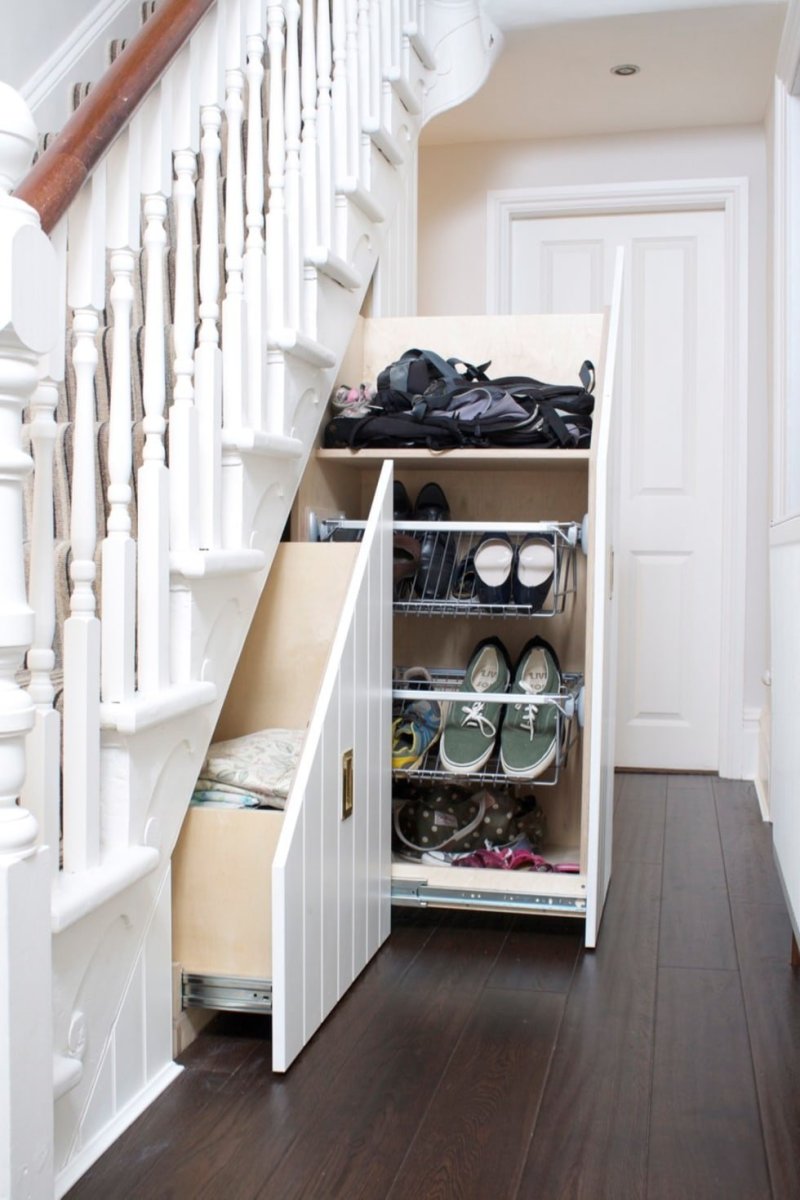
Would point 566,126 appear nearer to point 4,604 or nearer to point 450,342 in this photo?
point 450,342

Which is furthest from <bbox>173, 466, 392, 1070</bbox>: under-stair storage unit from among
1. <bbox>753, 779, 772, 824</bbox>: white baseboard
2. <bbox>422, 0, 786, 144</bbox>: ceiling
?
<bbox>422, 0, 786, 144</bbox>: ceiling

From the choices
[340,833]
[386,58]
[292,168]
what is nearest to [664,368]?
[386,58]

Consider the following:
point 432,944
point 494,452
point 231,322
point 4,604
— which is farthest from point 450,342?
point 4,604

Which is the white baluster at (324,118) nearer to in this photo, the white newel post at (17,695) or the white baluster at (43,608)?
the white baluster at (43,608)

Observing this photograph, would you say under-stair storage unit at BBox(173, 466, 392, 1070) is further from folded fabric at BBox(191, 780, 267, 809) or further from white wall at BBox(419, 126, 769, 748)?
white wall at BBox(419, 126, 769, 748)

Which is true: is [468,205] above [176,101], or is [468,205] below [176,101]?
above

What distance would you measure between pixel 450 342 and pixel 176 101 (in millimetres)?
1176

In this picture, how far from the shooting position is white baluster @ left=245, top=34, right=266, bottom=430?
2.07 metres

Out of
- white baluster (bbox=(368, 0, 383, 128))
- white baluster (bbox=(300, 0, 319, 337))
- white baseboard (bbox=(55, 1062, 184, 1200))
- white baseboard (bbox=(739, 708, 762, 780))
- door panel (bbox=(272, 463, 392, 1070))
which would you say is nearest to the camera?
white baseboard (bbox=(55, 1062, 184, 1200))

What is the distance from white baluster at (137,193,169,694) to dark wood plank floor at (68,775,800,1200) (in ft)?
2.02

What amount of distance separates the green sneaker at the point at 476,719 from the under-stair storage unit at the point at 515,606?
0.03 m

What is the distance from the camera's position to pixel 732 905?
8.76 feet

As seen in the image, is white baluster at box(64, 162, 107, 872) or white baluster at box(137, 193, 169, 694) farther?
white baluster at box(137, 193, 169, 694)

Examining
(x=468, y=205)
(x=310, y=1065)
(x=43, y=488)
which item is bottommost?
(x=310, y=1065)
